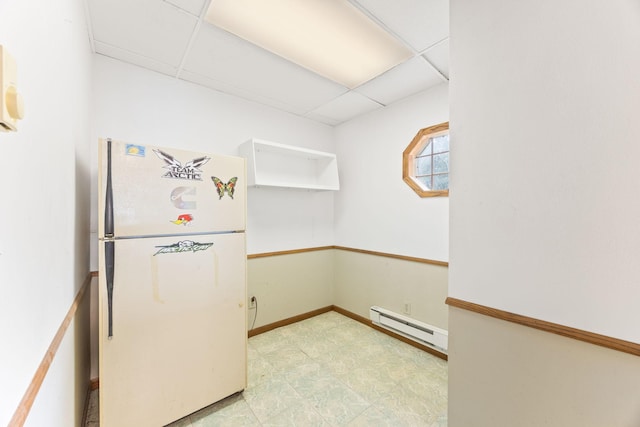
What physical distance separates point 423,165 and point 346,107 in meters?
1.08

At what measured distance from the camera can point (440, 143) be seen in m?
2.50

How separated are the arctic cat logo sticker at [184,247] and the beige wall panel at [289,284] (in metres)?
1.13

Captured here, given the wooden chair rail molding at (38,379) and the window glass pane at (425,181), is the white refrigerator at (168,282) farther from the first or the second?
the window glass pane at (425,181)

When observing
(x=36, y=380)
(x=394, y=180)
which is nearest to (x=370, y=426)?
(x=36, y=380)

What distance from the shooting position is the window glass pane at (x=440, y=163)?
2461 mm

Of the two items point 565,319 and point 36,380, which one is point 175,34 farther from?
point 565,319

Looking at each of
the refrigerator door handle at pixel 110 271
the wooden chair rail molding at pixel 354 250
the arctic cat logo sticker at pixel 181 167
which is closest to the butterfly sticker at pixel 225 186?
the arctic cat logo sticker at pixel 181 167

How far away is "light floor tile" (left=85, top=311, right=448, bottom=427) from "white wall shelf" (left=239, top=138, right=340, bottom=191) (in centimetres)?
166

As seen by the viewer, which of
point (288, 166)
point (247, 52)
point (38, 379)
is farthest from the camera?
point (288, 166)

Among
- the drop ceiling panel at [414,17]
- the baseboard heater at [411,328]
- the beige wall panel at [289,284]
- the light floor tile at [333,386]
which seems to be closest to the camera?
the drop ceiling panel at [414,17]

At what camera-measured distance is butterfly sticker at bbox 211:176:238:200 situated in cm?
176

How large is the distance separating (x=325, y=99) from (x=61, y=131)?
219 cm

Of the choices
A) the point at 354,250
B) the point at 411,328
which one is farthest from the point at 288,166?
the point at 411,328

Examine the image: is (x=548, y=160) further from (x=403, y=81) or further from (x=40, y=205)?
(x=40, y=205)
